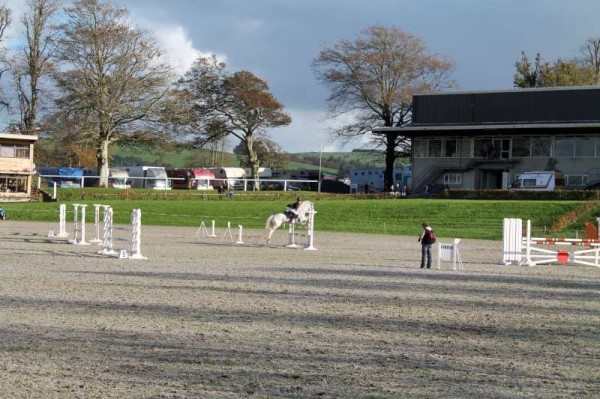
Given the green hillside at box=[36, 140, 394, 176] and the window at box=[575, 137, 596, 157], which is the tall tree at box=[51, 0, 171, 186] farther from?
the window at box=[575, 137, 596, 157]

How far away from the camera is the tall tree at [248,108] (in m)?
91.4

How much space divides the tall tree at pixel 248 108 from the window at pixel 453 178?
24.0 m

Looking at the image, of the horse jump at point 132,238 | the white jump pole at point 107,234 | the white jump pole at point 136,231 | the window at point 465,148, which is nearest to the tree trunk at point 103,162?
the window at point 465,148

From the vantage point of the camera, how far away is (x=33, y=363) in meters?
9.77

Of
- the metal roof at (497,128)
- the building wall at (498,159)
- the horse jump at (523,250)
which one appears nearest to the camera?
the horse jump at (523,250)

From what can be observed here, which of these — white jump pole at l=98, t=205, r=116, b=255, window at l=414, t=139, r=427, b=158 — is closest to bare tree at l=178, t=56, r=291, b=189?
window at l=414, t=139, r=427, b=158

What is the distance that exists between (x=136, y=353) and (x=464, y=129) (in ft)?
211

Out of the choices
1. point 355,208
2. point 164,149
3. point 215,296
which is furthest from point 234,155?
point 215,296

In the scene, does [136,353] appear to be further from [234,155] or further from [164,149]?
[234,155]

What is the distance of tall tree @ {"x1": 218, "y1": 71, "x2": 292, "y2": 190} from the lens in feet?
300

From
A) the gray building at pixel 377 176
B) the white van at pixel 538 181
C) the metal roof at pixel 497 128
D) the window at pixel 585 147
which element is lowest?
the white van at pixel 538 181

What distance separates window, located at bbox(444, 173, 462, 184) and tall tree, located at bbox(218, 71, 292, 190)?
24008 millimetres

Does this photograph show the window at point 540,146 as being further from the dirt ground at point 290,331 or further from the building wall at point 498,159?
the dirt ground at point 290,331

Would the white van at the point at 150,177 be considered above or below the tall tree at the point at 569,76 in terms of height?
below
